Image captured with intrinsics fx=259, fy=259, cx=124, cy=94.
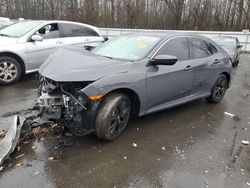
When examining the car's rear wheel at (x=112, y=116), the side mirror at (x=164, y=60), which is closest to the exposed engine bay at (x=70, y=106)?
the car's rear wheel at (x=112, y=116)

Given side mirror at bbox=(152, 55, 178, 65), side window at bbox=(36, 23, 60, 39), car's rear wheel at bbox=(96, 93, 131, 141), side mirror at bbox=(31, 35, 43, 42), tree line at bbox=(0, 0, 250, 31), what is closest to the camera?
car's rear wheel at bbox=(96, 93, 131, 141)

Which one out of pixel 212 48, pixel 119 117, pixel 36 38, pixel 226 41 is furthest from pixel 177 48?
pixel 226 41

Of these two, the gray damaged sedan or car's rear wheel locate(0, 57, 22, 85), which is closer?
the gray damaged sedan

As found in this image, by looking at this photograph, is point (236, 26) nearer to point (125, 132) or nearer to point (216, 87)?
point (216, 87)

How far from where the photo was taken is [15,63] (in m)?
6.56

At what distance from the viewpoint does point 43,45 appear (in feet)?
23.0

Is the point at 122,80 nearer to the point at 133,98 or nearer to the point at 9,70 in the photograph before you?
the point at 133,98

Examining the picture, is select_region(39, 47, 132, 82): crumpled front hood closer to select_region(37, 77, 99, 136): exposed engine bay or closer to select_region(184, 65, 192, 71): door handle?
select_region(37, 77, 99, 136): exposed engine bay

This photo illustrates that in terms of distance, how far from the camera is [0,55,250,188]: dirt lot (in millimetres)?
3088

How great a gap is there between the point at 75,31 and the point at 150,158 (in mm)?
5540

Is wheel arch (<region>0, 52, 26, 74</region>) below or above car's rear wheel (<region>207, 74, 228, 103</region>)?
above

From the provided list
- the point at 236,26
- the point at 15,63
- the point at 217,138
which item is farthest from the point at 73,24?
the point at 236,26

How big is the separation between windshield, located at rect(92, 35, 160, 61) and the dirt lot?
1.23 m

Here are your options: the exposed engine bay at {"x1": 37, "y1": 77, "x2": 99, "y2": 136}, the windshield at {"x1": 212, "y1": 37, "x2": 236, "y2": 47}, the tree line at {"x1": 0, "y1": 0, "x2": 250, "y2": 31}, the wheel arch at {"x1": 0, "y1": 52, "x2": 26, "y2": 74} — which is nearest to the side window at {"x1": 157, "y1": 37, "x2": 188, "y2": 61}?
the exposed engine bay at {"x1": 37, "y1": 77, "x2": 99, "y2": 136}
